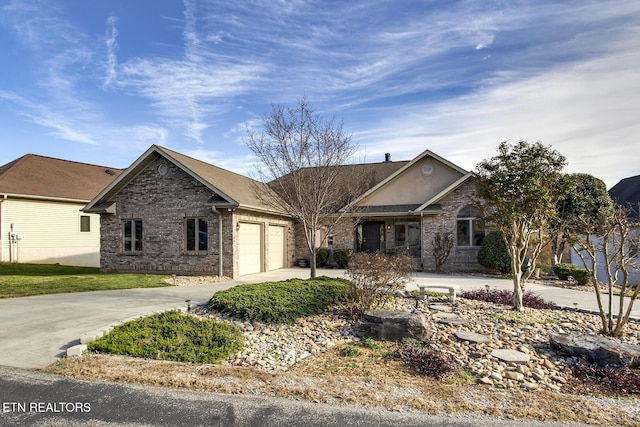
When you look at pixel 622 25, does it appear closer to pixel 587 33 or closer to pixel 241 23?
pixel 587 33

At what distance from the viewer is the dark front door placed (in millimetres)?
21188

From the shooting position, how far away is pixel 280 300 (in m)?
8.26

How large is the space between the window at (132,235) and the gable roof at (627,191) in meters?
25.0

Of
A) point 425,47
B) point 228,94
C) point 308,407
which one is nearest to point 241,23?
point 228,94

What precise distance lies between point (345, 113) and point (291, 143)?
7.10 ft

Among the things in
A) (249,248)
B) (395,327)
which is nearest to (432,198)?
(249,248)

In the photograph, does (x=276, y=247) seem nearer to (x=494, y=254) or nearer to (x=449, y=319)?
(x=494, y=254)

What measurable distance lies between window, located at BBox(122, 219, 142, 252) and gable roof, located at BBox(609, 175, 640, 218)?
25.0m

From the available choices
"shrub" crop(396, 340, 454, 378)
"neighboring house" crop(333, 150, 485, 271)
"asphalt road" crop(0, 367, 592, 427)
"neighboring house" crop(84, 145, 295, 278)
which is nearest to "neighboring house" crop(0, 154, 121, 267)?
"neighboring house" crop(84, 145, 295, 278)

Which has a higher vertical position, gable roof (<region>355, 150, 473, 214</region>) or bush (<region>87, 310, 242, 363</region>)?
gable roof (<region>355, 150, 473, 214</region>)

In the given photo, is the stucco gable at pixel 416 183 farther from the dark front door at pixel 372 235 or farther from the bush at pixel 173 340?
the bush at pixel 173 340

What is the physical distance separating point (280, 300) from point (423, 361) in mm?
3659

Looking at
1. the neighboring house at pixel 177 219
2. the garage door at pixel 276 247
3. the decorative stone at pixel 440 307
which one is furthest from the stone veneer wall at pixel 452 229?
the decorative stone at pixel 440 307

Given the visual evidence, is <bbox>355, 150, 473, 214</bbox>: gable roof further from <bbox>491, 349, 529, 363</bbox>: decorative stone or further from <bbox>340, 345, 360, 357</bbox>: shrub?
<bbox>491, 349, 529, 363</bbox>: decorative stone
